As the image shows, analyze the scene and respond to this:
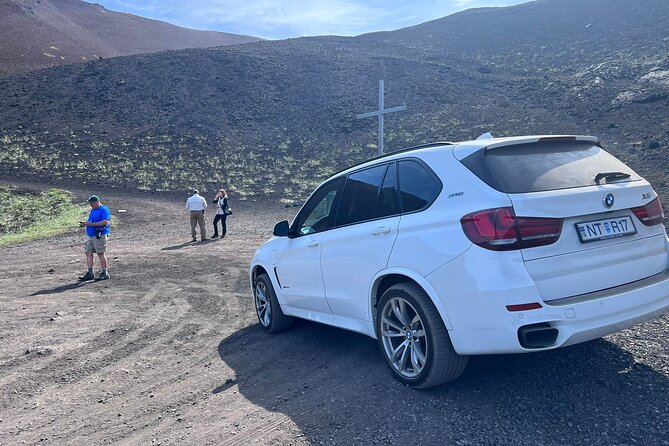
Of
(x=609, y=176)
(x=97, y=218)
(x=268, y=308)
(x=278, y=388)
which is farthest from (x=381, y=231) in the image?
Answer: (x=97, y=218)

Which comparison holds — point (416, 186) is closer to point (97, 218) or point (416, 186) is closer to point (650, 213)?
point (650, 213)

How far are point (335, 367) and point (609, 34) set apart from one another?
6146 centimetres

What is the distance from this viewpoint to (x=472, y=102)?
1689 inches

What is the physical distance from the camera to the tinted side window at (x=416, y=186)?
172 inches

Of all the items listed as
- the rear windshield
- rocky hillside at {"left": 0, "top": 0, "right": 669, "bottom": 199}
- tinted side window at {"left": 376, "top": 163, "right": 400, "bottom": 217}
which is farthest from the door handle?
rocky hillside at {"left": 0, "top": 0, "right": 669, "bottom": 199}

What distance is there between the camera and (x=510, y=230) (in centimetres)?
379

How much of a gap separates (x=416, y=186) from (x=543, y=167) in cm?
97

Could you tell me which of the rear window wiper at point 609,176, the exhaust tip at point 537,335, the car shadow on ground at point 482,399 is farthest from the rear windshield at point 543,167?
the car shadow on ground at point 482,399

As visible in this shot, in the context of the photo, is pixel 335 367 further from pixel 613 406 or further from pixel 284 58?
pixel 284 58

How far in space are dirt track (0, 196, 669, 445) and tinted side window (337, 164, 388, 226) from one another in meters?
1.36

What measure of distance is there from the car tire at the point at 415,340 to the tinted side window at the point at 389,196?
67 centimetres

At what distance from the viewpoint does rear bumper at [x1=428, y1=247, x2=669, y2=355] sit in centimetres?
373

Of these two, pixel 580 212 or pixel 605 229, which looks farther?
pixel 605 229

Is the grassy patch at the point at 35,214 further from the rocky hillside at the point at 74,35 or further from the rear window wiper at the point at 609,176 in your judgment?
the rocky hillside at the point at 74,35
